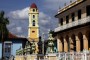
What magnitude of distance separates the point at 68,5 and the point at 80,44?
29.9 ft

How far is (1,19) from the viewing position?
74188mm

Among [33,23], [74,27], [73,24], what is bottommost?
[74,27]

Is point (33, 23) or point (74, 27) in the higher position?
point (33, 23)

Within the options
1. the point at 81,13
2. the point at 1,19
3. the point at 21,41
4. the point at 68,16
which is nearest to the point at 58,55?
the point at 81,13

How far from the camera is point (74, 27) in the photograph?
53750 mm

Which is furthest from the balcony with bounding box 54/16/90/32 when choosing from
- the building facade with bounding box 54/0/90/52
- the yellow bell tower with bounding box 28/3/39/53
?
the yellow bell tower with bounding box 28/3/39/53

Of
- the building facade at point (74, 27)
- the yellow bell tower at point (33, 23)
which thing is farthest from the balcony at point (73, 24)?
the yellow bell tower at point (33, 23)

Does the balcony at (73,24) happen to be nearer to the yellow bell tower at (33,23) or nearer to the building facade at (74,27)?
the building facade at (74,27)

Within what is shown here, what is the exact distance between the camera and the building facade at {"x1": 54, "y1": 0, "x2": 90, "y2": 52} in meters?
50.9

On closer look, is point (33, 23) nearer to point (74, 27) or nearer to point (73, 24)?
point (73, 24)

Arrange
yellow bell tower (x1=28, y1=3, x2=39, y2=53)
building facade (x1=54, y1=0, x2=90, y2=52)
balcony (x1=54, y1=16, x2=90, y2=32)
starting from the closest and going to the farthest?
1. balcony (x1=54, y1=16, x2=90, y2=32)
2. building facade (x1=54, y1=0, x2=90, y2=52)
3. yellow bell tower (x1=28, y1=3, x2=39, y2=53)

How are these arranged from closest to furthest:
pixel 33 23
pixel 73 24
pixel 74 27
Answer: pixel 74 27, pixel 73 24, pixel 33 23

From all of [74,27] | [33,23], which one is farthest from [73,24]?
[33,23]

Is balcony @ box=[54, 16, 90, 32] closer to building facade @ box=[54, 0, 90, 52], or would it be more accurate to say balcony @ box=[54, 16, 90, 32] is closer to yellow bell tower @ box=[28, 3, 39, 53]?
building facade @ box=[54, 0, 90, 52]
